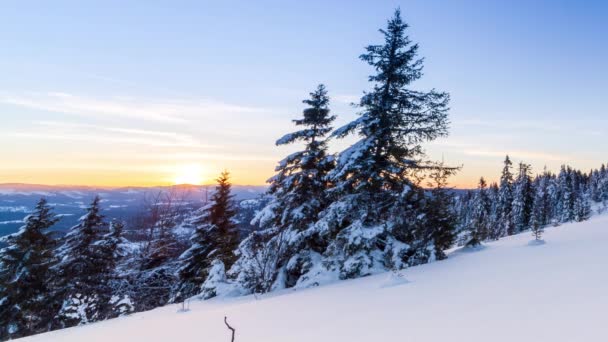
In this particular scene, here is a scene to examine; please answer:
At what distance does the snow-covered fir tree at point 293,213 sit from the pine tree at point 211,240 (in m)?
5.11

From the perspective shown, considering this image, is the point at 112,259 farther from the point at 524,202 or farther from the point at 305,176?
the point at 524,202

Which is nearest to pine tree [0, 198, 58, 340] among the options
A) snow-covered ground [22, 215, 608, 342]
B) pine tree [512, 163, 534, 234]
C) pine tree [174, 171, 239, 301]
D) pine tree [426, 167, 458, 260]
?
pine tree [174, 171, 239, 301]

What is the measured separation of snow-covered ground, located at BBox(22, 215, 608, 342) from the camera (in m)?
3.12

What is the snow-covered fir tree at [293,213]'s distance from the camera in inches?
541

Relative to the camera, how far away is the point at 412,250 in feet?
40.5

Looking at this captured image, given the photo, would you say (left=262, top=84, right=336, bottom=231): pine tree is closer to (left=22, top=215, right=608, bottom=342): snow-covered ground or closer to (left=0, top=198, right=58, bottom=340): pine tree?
(left=22, top=215, right=608, bottom=342): snow-covered ground

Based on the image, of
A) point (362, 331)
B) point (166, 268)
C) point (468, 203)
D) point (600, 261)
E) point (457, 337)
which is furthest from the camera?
point (468, 203)

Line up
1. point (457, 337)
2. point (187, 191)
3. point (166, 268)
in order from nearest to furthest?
point (457, 337)
point (166, 268)
point (187, 191)

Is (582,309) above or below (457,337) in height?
above

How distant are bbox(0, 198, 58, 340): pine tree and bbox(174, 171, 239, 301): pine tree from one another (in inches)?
307

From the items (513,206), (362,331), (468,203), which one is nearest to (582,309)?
(362,331)

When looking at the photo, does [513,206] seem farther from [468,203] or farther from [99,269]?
[99,269]

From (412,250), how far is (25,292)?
21908 millimetres

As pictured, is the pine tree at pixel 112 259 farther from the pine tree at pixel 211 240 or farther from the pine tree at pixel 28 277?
the pine tree at pixel 211 240
